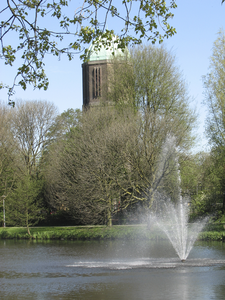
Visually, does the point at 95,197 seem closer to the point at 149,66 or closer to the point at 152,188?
the point at 152,188

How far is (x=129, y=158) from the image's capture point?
29.8 metres

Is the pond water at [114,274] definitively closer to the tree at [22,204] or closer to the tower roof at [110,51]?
the tower roof at [110,51]

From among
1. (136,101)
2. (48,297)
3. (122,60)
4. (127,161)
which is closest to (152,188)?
(127,161)

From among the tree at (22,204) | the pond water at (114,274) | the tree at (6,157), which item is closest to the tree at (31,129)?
the tree at (6,157)

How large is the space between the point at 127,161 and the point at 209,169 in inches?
263

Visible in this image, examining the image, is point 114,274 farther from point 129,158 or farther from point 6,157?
point 6,157

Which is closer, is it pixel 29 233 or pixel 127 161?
pixel 127 161

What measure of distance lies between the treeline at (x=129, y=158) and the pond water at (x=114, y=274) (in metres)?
7.00

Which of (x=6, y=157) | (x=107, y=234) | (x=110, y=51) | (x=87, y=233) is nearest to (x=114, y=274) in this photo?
(x=107, y=234)

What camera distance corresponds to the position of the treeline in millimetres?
30000

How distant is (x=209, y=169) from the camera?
31422 millimetres

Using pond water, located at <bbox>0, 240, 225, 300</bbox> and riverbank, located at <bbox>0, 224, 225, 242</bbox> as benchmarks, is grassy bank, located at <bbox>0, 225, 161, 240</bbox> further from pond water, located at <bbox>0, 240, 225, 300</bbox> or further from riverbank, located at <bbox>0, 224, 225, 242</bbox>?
pond water, located at <bbox>0, 240, 225, 300</bbox>

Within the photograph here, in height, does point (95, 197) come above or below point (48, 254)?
above

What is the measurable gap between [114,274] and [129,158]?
1523 cm
